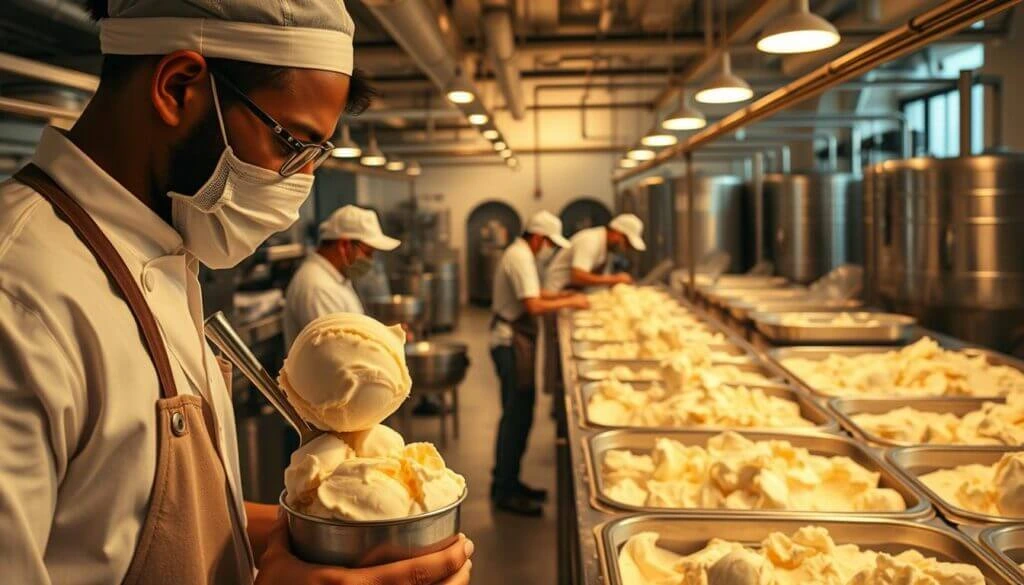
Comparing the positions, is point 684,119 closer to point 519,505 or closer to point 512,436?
point 512,436

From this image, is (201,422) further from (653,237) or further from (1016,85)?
(653,237)

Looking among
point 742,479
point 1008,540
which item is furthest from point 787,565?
point 1008,540

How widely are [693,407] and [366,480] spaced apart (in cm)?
164

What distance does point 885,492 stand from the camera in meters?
1.85

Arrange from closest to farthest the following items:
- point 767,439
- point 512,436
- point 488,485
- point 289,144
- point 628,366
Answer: point 289,144
point 767,439
point 628,366
point 512,436
point 488,485

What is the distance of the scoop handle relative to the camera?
1.17m

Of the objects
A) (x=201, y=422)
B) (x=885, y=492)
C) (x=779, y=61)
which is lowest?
(x=885, y=492)

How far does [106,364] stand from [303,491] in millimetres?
281

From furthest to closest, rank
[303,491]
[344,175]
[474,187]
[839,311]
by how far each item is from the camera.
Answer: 1. [474,187]
2. [344,175]
3. [839,311]
4. [303,491]

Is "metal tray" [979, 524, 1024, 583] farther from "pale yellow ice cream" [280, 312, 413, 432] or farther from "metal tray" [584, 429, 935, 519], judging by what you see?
"pale yellow ice cream" [280, 312, 413, 432]

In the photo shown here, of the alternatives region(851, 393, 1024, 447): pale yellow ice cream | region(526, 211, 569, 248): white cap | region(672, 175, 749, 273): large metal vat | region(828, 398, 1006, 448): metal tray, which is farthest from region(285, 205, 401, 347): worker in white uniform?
region(672, 175, 749, 273): large metal vat

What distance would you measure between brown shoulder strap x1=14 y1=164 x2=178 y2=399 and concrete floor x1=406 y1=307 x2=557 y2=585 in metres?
3.31

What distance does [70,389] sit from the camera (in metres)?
0.93

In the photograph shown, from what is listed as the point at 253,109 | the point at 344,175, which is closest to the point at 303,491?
the point at 253,109
